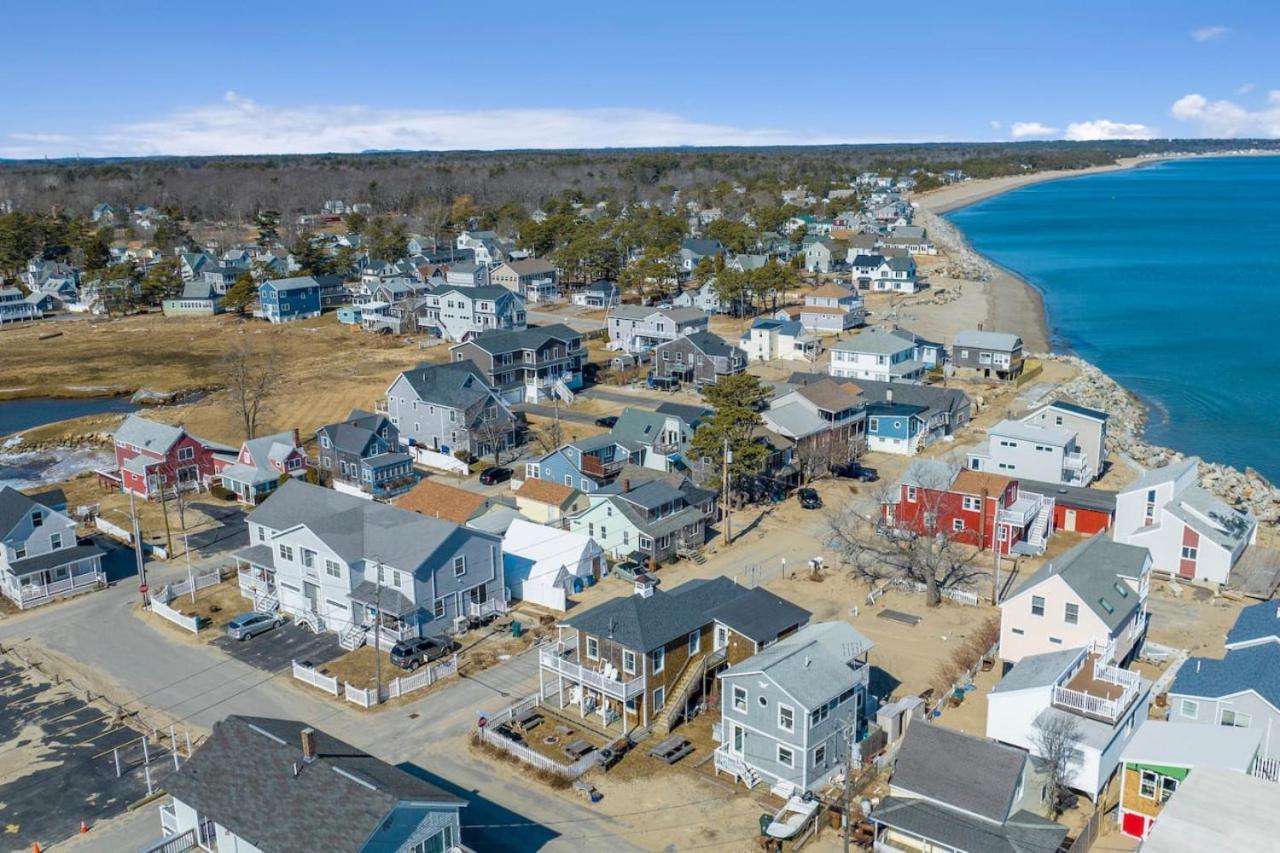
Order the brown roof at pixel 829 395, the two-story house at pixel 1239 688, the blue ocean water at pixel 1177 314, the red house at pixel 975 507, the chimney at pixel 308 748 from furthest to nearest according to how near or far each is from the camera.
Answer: the blue ocean water at pixel 1177 314, the brown roof at pixel 829 395, the red house at pixel 975 507, the two-story house at pixel 1239 688, the chimney at pixel 308 748

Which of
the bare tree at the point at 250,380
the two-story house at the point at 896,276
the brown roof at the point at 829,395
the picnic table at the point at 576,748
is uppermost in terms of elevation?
the two-story house at the point at 896,276

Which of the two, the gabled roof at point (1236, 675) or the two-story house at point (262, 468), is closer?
the gabled roof at point (1236, 675)

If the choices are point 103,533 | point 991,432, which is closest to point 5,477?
point 103,533

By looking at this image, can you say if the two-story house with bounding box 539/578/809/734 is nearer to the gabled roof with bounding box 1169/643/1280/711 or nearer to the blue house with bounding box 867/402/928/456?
the gabled roof with bounding box 1169/643/1280/711

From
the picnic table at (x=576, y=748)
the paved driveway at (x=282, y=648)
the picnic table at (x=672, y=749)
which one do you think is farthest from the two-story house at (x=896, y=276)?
the picnic table at (x=576, y=748)

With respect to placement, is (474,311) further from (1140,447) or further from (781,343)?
(1140,447)

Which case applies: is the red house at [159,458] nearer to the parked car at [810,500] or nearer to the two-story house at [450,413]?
the two-story house at [450,413]

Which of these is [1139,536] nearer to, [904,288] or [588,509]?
[588,509]

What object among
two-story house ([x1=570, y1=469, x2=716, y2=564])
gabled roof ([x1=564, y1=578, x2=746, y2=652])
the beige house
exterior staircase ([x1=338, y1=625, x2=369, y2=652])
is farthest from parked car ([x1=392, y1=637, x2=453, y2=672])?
the beige house
